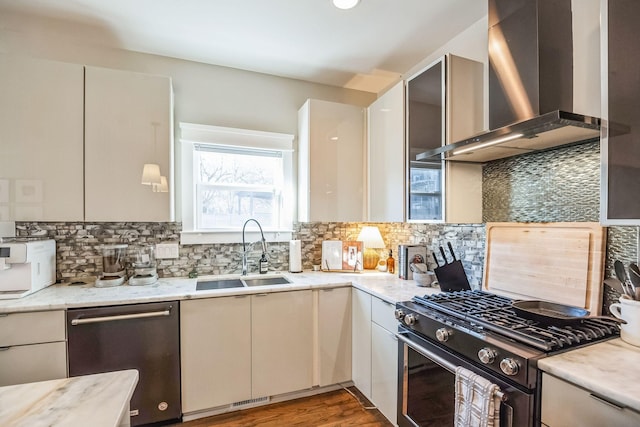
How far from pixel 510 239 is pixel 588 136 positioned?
0.66 meters

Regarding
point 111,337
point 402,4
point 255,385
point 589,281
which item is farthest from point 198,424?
point 402,4

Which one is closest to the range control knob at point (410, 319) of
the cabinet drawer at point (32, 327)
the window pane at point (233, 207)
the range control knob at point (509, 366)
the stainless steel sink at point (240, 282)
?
the range control knob at point (509, 366)

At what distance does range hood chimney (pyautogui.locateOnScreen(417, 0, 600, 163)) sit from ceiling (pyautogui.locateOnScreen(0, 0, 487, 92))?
506 mm

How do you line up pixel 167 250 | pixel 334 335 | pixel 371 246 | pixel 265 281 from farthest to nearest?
pixel 371 246
pixel 265 281
pixel 167 250
pixel 334 335

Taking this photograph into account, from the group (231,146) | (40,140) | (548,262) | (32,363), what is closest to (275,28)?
(231,146)

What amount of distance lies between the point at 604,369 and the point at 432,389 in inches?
29.2

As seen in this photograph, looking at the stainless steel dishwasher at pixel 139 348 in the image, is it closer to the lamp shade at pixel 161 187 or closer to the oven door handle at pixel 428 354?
the lamp shade at pixel 161 187

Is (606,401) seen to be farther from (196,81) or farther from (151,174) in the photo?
(196,81)

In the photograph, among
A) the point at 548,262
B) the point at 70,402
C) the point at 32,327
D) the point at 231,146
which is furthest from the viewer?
the point at 231,146

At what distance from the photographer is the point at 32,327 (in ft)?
5.63

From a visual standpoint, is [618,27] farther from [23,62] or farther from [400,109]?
[23,62]

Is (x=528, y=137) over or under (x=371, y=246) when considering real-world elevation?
over

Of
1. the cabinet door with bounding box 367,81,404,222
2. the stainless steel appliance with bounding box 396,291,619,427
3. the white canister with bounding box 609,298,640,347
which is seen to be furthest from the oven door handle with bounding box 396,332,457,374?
the cabinet door with bounding box 367,81,404,222

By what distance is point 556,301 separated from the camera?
1.55 meters
